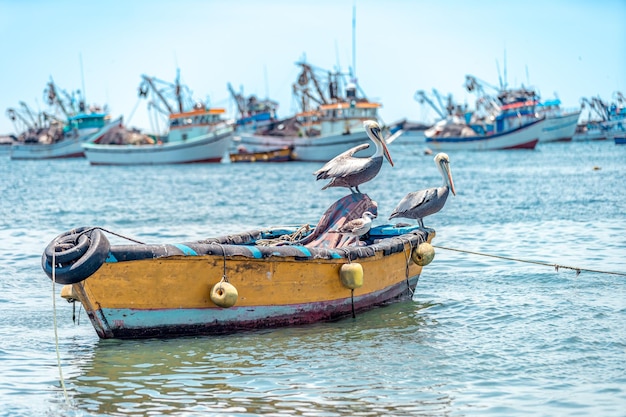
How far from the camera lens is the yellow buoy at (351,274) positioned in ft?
40.3

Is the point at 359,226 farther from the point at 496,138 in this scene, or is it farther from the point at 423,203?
the point at 496,138

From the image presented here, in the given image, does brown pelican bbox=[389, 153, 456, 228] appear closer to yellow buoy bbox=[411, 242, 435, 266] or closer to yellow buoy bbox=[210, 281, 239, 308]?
yellow buoy bbox=[411, 242, 435, 266]

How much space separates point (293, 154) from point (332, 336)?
206ft

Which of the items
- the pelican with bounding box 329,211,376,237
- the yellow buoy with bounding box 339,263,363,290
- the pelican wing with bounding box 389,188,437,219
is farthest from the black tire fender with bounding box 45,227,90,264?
the pelican wing with bounding box 389,188,437,219

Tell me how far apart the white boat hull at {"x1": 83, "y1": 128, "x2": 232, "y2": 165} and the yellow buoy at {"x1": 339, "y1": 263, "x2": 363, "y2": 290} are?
60449 mm

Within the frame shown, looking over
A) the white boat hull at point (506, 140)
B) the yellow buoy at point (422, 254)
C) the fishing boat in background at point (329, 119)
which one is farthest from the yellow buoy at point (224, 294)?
the white boat hull at point (506, 140)

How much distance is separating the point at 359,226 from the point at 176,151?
202 ft

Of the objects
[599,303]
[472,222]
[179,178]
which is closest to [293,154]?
[179,178]

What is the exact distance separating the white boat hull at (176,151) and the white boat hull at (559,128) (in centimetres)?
3774

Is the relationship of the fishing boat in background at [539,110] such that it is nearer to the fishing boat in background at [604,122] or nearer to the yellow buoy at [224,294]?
the fishing boat in background at [604,122]

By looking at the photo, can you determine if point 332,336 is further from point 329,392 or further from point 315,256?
point 329,392

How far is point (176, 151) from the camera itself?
73.9 meters

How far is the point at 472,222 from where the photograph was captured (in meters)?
26.5

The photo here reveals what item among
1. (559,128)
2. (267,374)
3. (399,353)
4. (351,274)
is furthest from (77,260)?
(559,128)
